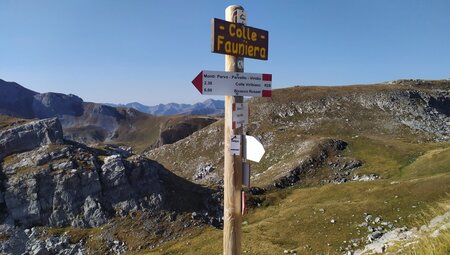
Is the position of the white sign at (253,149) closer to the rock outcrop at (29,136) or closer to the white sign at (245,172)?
the white sign at (245,172)

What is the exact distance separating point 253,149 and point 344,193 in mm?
42893

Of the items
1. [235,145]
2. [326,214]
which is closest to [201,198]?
[326,214]

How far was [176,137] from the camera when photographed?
17788cm

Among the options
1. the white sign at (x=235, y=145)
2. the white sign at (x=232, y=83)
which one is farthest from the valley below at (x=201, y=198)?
the white sign at (x=232, y=83)

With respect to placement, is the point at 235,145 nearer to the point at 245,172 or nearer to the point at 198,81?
the point at 245,172

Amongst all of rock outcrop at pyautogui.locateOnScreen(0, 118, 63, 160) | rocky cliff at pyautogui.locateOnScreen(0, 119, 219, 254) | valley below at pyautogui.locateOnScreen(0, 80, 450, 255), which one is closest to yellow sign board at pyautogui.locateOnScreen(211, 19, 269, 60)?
valley below at pyautogui.locateOnScreen(0, 80, 450, 255)

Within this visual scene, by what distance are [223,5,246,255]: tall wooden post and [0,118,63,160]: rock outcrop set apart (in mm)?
48072

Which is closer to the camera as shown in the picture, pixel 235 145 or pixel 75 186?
pixel 235 145

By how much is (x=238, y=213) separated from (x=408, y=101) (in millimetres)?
100779

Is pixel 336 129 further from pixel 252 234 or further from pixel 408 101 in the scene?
pixel 252 234

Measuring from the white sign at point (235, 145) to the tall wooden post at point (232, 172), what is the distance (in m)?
0.11

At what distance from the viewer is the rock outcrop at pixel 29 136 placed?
173ft

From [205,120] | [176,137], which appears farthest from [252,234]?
[205,120]

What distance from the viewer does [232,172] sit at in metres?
11.0
